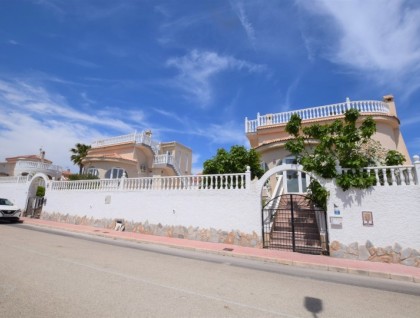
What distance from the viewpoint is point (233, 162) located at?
14094mm

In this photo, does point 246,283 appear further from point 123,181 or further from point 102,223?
point 102,223

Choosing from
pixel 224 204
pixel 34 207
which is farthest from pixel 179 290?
pixel 34 207

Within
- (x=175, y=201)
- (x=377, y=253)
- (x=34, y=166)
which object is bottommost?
(x=377, y=253)

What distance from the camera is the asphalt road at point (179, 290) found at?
12.7 feet

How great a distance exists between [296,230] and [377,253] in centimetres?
311

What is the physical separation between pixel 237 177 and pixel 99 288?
7.73 m

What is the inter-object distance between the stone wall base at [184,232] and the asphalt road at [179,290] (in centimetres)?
290

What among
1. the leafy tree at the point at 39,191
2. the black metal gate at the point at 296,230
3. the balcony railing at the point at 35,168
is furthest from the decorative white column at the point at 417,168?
the balcony railing at the point at 35,168

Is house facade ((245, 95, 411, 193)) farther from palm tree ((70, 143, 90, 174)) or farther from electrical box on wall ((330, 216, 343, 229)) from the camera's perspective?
palm tree ((70, 143, 90, 174))

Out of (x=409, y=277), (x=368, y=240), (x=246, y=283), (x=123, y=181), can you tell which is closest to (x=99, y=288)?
(x=246, y=283)

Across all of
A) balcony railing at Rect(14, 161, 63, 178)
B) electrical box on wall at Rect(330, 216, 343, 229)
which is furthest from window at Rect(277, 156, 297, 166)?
balcony railing at Rect(14, 161, 63, 178)

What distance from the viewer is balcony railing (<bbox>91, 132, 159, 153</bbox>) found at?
85.9 ft

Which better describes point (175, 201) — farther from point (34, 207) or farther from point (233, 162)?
point (34, 207)

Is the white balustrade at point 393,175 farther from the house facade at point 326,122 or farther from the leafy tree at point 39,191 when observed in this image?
the leafy tree at point 39,191
